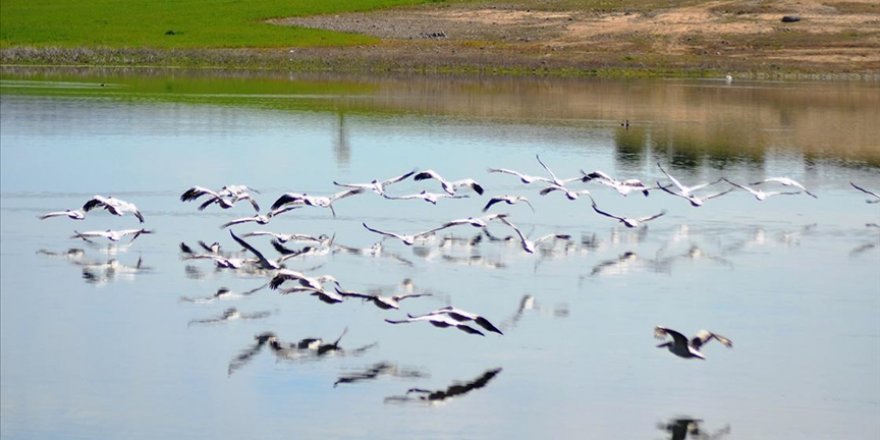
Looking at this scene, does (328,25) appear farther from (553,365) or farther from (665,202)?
(553,365)

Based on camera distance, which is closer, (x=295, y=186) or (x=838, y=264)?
(x=838, y=264)

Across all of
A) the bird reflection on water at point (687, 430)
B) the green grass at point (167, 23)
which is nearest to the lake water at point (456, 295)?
the bird reflection on water at point (687, 430)

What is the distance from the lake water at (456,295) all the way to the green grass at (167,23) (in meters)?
24.0

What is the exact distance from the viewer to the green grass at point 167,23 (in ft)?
161

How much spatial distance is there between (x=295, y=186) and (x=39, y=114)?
10.2m

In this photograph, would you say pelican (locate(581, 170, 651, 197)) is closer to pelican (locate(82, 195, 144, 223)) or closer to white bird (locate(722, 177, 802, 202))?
white bird (locate(722, 177, 802, 202))

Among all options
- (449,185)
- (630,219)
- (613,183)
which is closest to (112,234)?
(449,185)

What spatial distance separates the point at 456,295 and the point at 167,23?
41.7 m

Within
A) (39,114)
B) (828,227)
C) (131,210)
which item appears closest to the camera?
(131,210)

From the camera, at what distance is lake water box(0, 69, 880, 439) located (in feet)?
32.0

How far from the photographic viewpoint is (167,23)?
173 ft

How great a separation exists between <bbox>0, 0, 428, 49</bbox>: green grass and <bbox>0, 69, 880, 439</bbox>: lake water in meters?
24.0

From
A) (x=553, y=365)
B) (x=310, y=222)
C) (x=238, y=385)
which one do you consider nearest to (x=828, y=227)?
(x=310, y=222)

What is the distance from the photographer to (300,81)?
39531mm
